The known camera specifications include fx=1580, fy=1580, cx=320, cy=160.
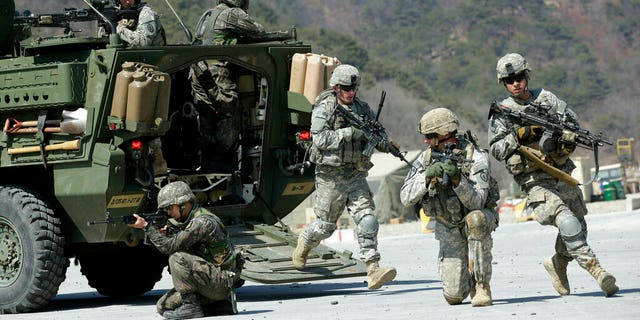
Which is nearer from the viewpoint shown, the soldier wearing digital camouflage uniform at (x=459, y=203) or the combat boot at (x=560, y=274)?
the soldier wearing digital camouflage uniform at (x=459, y=203)

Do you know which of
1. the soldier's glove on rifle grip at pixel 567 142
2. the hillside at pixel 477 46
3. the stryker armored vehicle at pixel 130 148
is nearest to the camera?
the soldier's glove on rifle grip at pixel 567 142

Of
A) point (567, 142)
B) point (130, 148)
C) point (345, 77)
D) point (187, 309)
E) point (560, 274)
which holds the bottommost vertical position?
point (187, 309)

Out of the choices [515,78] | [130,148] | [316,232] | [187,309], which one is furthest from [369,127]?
[187,309]

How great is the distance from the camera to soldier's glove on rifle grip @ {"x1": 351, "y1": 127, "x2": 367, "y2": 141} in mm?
13656

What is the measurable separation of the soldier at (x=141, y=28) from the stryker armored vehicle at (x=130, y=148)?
8.2 inches

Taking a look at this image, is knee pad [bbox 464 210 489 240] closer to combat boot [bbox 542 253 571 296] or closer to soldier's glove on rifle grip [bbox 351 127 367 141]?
combat boot [bbox 542 253 571 296]

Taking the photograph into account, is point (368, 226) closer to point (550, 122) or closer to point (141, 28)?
point (550, 122)

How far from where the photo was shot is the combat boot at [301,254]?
13703 millimetres

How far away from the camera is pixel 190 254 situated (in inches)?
462

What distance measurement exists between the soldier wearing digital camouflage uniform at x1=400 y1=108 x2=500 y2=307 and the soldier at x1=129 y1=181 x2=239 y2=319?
1.45 m

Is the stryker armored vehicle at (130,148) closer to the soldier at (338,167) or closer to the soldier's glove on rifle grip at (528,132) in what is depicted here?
the soldier at (338,167)

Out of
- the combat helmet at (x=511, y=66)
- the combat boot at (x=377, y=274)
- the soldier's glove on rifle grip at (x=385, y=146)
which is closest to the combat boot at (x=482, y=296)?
the combat helmet at (x=511, y=66)

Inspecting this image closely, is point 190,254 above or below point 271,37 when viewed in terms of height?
below

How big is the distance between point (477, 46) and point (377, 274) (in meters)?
68.9
